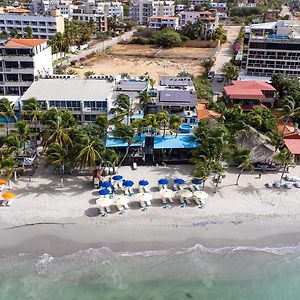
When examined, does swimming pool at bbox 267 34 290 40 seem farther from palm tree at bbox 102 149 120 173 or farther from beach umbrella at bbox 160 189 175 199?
beach umbrella at bbox 160 189 175 199

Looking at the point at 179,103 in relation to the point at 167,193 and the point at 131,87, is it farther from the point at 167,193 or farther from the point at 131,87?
the point at 167,193

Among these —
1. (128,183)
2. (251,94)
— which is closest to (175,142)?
(128,183)

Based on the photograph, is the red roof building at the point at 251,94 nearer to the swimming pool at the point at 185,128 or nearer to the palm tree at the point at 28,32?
the swimming pool at the point at 185,128

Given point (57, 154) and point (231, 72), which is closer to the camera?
point (57, 154)

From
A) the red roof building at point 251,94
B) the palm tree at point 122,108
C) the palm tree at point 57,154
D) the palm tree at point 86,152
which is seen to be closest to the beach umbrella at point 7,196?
the palm tree at point 57,154

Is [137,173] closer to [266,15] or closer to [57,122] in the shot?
[57,122]

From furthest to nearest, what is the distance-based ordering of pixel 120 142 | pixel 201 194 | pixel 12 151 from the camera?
1. pixel 120 142
2. pixel 12 151
3. pixel 201 194
